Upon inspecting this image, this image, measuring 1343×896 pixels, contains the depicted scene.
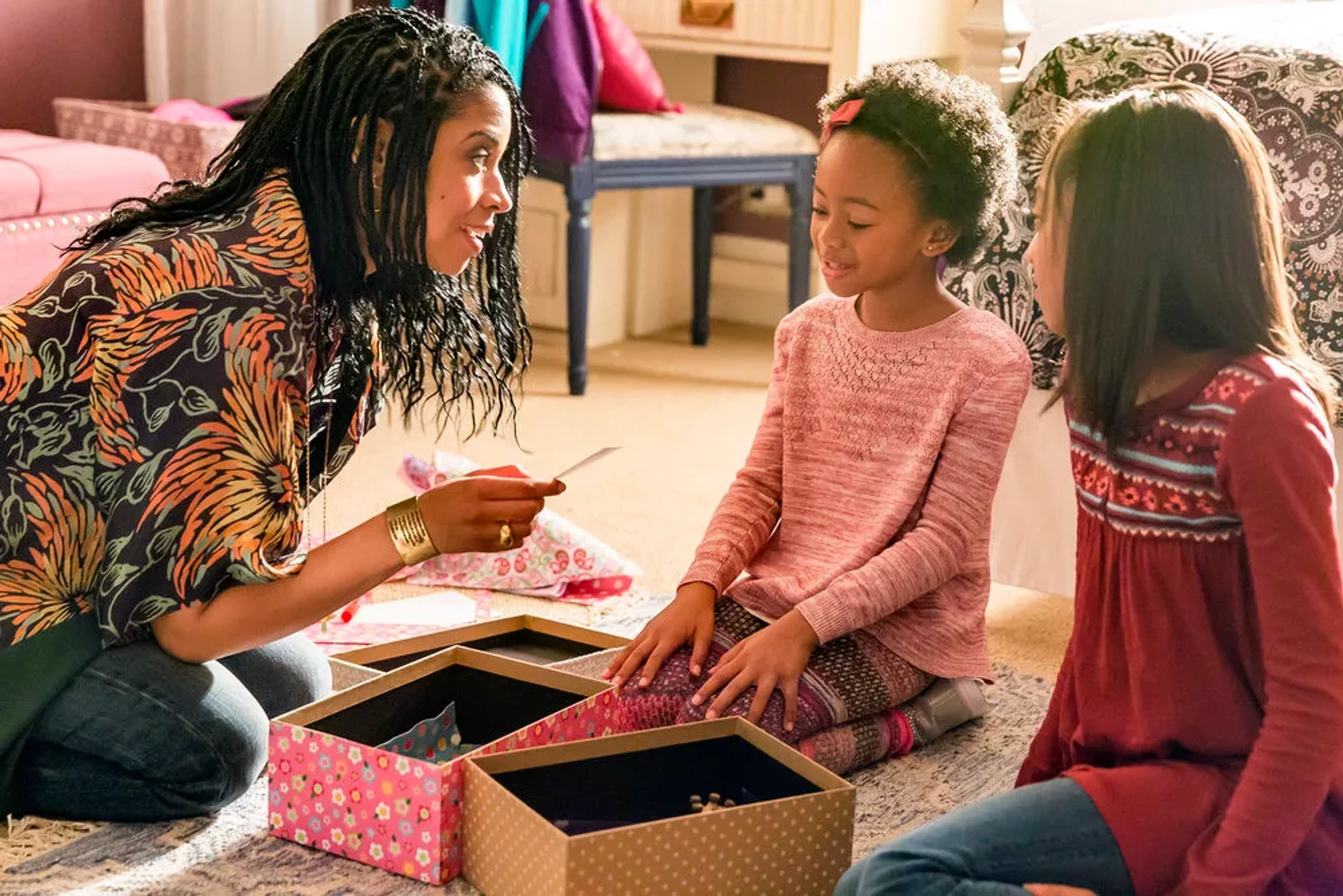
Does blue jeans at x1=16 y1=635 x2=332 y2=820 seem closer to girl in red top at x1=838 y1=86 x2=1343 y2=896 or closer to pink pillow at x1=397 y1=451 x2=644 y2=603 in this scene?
girl in red top at x1=838 y1=86 x2=1343 y2=896

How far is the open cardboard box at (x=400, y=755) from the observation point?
53.6 inches

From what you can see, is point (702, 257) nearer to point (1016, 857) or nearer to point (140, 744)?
point (140, 744)

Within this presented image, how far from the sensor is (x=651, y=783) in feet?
4.70

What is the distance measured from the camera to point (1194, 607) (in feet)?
3.83

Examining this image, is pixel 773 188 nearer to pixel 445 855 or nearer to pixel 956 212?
pixel 956 212

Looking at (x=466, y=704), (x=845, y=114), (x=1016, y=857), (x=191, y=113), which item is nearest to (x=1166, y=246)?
(x=1016, y=857)

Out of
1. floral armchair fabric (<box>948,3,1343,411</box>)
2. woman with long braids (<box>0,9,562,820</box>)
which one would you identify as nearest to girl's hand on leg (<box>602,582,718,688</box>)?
woman with long braids (<box>0,9,562,820</box>)

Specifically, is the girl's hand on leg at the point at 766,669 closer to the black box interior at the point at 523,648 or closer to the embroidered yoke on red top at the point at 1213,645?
the black box interior at the point at 523,648

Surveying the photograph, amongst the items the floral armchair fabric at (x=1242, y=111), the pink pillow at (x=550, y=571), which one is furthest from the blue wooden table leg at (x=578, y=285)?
the floral armchair fabric at (x=1242, y=111)

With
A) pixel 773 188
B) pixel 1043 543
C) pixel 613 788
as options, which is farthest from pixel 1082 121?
pixel 773 188

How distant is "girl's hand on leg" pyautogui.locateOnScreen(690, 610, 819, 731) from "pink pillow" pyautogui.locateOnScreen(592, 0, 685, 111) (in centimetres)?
176

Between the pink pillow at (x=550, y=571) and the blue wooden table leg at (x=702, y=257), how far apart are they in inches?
59.7

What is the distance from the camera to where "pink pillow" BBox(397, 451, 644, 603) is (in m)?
2.18

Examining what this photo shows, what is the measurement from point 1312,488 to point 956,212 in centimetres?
63
